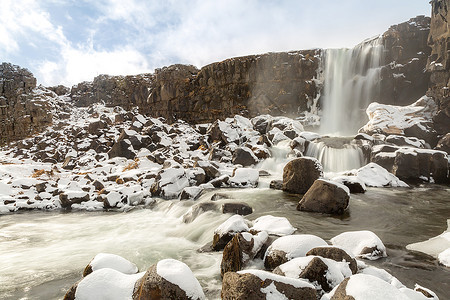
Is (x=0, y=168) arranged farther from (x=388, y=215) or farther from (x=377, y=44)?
(x=377, y=44)

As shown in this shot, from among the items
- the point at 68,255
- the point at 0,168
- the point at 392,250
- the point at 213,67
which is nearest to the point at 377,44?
the point at 213,67

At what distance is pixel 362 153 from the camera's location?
1549cm

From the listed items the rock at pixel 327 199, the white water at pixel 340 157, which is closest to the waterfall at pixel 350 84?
the white water at pixel 340 157

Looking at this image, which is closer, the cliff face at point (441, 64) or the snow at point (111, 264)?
the snow at point (111, 264)

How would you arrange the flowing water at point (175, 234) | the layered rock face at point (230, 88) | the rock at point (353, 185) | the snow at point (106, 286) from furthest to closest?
the layered rock face at point (230, 88) < the rock at point (353, 185) < the flowing water at point (175, 234) < the snow at point (106, 286)

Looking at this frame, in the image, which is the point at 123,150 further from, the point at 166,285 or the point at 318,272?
the point at 318,272

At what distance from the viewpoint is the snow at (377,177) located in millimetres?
12319

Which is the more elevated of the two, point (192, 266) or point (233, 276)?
point (233, 276)

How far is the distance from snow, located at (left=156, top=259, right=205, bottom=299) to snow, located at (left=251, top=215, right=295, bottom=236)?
8.25ft

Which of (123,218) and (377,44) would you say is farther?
(377,44)

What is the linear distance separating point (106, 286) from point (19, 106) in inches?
1808

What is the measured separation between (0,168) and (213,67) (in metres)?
25.9

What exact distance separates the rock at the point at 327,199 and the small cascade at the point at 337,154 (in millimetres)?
8143

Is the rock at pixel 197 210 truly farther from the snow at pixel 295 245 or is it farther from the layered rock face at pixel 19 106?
the layered rock face at pixel 19 106
